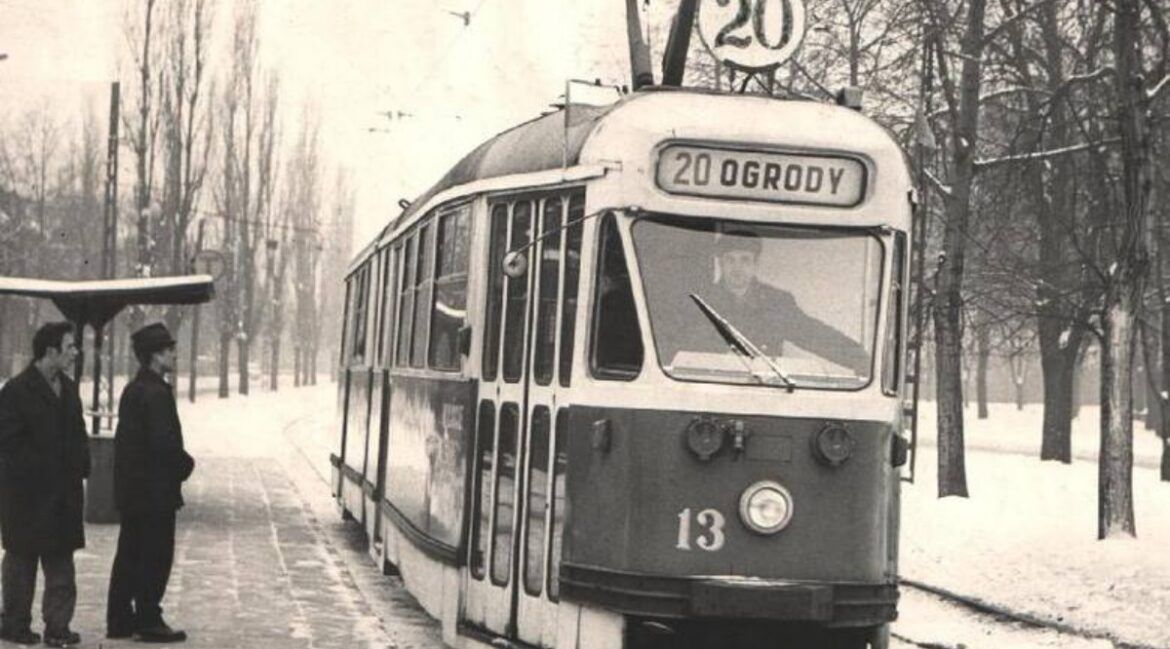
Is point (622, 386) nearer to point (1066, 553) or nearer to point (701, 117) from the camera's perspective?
point (701, 117)

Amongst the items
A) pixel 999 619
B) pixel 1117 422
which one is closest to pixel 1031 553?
pixel 1117 422

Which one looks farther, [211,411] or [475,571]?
[211,411]

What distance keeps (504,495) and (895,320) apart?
2.11m

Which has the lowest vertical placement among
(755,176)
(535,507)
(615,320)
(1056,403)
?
(535,507)

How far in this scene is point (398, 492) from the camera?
38.3 ft

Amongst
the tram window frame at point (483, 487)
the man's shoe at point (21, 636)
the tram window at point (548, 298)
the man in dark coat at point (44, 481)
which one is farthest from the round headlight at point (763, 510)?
the man's shoe at point (21, 636)

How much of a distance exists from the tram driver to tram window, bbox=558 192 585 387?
0.69 metres

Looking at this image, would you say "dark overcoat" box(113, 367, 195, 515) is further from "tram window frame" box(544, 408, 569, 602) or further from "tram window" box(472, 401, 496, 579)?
"tram window frame" box(544, 408, 569, 602)

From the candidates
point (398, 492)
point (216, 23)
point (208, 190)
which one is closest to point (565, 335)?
point (398, 492)

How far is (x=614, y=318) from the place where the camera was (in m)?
7.84

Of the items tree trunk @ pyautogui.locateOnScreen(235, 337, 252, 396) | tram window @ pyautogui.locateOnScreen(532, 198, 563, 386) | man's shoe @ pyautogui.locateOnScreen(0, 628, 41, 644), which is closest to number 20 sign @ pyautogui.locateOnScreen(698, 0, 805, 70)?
tram window @ pyautogui.locateOnScreen(532, 198, 563, 386)

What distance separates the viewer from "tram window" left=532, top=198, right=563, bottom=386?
8.29 meters

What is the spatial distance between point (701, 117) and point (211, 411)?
1668 inches

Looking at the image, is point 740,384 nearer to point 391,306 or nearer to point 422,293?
point 422,293
